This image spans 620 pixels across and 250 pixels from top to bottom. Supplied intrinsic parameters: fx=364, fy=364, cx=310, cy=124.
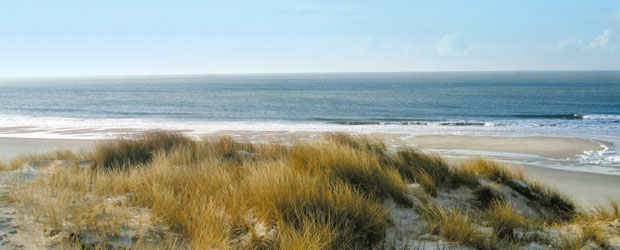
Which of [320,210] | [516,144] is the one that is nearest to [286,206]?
[320,210]

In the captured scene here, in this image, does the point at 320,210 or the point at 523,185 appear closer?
the point at 320,210

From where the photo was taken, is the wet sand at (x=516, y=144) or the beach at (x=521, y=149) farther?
the wet sand at (x=516, y=144)

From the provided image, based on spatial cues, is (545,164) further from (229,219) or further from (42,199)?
(42,199)

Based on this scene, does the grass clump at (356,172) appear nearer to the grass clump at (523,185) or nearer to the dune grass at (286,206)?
the dune grass at (286,206)

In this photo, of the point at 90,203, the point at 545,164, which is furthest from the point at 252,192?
the point at 545,164

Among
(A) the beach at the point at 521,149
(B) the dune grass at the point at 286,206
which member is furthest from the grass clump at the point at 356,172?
(A) the beach at the point at 521,149

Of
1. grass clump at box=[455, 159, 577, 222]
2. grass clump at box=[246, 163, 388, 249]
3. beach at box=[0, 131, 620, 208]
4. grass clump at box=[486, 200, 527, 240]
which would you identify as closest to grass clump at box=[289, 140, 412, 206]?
grass clump at box=[246, 163, 388, 249]

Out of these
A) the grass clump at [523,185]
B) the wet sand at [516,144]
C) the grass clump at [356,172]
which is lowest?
the wet sand at [516,144]

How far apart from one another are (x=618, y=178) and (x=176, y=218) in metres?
12.0

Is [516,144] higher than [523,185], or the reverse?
[523,185]

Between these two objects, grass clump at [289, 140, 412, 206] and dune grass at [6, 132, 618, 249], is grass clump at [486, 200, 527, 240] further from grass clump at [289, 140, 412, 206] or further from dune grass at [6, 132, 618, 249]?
grass clump at [289, 140, 412, 206]

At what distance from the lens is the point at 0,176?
6.40 metres

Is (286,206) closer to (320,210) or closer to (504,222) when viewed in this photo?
(320,210)

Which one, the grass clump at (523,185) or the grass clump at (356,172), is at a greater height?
the grass clump at (356,172)
